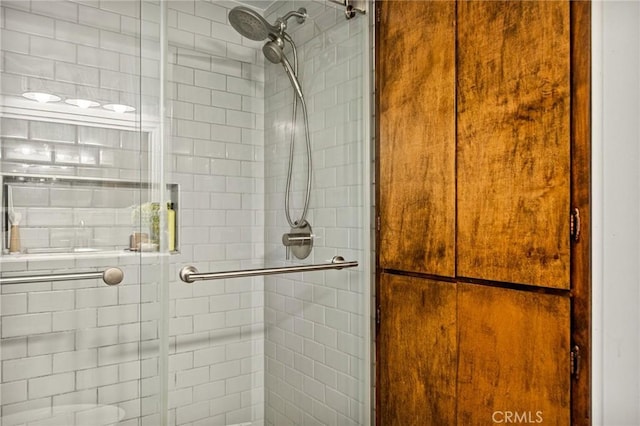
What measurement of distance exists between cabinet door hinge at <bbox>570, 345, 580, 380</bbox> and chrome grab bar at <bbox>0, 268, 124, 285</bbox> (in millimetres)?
1258

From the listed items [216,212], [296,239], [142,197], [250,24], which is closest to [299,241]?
[296,239]

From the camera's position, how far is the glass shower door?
1188mm

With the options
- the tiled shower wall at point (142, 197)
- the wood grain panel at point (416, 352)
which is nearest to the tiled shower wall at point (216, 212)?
the tiled shower wall at point (142, 197)

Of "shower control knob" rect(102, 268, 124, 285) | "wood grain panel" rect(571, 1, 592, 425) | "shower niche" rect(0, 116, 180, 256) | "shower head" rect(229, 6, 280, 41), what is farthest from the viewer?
"shower head" rect(229, 6, 280, 41)

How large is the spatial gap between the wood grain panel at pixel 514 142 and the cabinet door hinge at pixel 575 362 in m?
0.16

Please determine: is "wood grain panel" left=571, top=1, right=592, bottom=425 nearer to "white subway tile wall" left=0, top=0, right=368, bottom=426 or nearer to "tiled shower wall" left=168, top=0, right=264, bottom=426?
"white subway tile wall" left=0, top=0, right=368, bottom=426

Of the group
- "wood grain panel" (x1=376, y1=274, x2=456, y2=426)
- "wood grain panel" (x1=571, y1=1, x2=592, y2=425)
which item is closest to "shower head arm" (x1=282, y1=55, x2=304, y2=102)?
"wood grain panel" (x1=376, y1=274, x2=456, y2=426)

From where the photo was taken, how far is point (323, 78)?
1.62 meters

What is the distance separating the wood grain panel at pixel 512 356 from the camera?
3.63ft

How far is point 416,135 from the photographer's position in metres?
1.48

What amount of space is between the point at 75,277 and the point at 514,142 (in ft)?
4.28

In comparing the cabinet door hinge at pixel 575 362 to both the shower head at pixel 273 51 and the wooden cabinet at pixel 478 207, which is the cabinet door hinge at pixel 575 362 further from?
the shower head at pixel 273 51

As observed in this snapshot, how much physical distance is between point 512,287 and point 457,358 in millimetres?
303

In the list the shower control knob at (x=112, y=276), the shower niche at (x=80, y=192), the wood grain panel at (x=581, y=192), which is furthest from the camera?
the shower control knob at (x=112, y=276)
